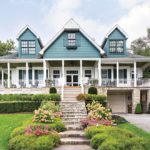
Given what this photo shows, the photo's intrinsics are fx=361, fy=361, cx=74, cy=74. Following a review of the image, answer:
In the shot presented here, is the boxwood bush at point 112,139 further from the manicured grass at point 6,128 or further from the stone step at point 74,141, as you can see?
Result: the manicured grass at point 6,128

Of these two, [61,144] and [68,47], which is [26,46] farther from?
[61,144]

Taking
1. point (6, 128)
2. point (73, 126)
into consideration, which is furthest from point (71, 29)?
point (6, 128)

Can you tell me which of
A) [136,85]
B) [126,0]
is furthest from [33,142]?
[136,85]

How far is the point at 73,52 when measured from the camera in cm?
3522

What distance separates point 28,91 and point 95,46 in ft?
25.5

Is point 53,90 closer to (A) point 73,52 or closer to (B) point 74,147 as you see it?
(A) point 73,52

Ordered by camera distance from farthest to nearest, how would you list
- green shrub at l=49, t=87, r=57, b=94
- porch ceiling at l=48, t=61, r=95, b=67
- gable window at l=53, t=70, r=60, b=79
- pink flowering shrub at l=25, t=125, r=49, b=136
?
gable window at l=53, t=70, r=60, b=79, porch ceiling at l=48, t=61, r=95, b=67, green shrub at l=49, t=87, r=57, b=94, pink flowering shrub at l=25, t=125, r=49, b=136

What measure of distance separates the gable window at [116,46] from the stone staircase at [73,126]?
7.44m

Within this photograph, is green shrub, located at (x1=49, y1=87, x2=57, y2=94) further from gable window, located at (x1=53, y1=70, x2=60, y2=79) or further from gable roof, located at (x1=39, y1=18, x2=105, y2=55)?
gable window, located at (x1=53, y1=70, x2=60, y2=79)

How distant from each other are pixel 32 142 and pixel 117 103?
987 inches

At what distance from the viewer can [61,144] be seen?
15016 mm

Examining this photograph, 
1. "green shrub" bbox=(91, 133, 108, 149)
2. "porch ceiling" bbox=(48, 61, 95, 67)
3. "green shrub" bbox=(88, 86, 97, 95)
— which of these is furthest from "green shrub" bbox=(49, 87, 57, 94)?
"green shrub" bbox=(91, 133, 108, 149)

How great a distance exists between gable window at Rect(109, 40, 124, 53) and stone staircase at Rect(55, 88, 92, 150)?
7437mm

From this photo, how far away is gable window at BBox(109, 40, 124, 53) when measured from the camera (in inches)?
1453
